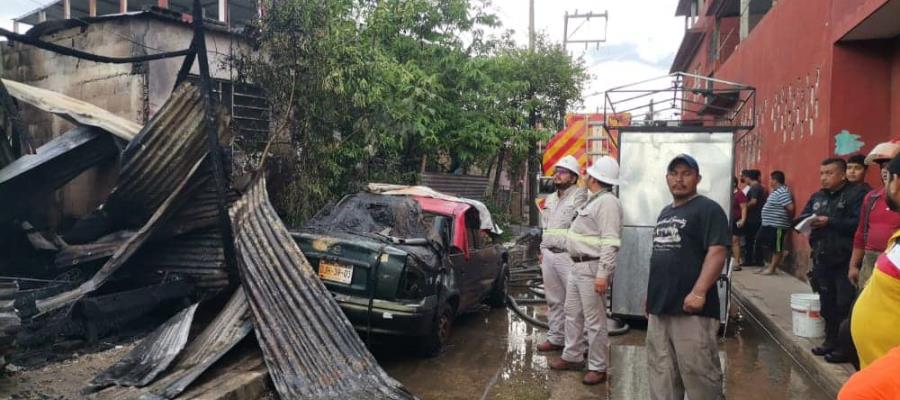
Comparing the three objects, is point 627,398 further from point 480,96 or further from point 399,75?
point 480,96

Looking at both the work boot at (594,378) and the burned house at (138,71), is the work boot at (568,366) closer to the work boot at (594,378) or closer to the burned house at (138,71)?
the work boot at (594,378)

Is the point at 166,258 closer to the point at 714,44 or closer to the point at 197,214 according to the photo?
the point at 197,214

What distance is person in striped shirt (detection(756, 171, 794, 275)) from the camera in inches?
390

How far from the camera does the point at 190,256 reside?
6438mm

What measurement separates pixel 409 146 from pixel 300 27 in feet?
15.2

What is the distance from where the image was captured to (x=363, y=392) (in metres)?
4.82

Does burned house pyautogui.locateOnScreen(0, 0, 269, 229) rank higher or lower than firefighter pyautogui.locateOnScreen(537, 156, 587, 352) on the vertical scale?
higher

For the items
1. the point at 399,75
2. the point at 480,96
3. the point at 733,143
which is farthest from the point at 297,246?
the point at 480,96

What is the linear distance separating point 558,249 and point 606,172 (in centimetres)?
94

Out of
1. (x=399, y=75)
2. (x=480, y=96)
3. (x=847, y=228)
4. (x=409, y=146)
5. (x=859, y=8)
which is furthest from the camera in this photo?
(x=480, y=96)

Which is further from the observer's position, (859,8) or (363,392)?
(859,8)

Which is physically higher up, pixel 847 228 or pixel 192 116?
pixel 192 116

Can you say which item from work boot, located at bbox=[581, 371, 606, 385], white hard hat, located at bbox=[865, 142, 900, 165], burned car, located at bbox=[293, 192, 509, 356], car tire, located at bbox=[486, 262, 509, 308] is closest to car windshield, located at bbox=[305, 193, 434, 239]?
burned car, located at bbox=[293, 192, 509, 356]

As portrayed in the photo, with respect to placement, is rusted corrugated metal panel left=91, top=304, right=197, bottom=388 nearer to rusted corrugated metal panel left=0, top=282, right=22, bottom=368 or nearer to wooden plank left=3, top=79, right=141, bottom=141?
rusted corrugated metal panel left=0, top=282, right=22, bottom=368
